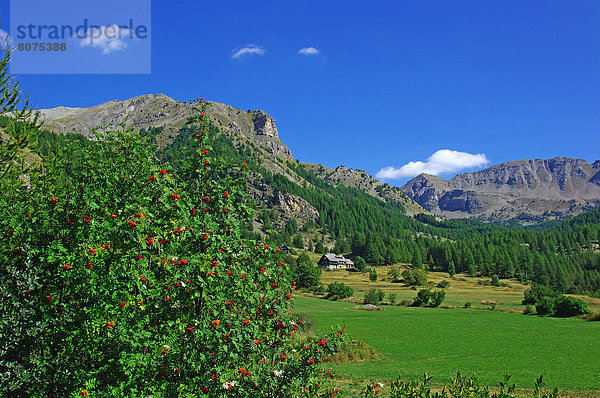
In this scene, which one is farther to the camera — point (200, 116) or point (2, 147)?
point (2, 147)

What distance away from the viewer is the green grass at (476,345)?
2600 centimetres

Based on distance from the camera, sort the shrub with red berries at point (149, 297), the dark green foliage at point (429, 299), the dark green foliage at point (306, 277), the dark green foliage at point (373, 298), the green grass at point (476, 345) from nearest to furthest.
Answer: the shrub with red berries at point (149, 297) < the green grass at point (476, 345) < the dark green foliage at point (429, 299) < the dark green foliage at point (373, 298) < the dark green foliage at point (306, 277)

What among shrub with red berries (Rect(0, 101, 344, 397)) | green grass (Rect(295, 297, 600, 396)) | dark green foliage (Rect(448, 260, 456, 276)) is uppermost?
shrub with red berries (Rect(0, 101, 344, 397))

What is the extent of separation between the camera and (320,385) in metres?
8.63

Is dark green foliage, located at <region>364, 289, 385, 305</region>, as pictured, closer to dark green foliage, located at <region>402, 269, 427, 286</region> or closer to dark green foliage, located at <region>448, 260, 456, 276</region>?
dark green foliage, located at <region>402, 269, 427, 286</region>

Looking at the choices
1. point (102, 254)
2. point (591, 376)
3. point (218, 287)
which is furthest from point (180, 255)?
point (591, 376)

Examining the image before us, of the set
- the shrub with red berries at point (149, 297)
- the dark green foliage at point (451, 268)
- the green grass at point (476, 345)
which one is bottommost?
the dark green foliage at point (451, 268)

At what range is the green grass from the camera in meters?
26.0

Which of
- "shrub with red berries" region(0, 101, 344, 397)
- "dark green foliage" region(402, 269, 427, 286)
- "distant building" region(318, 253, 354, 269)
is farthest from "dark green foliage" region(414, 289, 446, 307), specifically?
"distant building" region(318, 253, 354, 269)

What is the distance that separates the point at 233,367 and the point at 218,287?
179 cm

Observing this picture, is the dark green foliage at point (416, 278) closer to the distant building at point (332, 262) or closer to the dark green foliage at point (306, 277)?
the dark green foliage at point (306, 277)

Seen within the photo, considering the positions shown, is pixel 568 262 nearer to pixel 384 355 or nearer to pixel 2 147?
pixel 384 355

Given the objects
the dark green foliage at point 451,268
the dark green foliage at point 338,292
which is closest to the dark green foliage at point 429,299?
the dark green foliage at point 338,292

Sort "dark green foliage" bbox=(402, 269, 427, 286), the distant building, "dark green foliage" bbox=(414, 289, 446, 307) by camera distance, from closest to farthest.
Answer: "dark green foliage" bbox=(414, 289, 446, 307) → "dark green foliage" bbox=(402, 269, 427, 286) → the distant building
